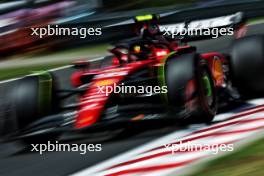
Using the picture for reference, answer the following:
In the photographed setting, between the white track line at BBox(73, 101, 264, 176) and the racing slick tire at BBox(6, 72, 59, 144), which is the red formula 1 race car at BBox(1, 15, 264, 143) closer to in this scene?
the racing slick tire at BBox(6, 72, 59, 144)

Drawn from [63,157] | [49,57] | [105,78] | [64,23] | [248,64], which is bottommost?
[49,57]

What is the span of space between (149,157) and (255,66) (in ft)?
7.09

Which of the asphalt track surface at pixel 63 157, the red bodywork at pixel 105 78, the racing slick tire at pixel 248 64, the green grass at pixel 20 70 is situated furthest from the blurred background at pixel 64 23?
the asphalt track surface at pixel 63 157

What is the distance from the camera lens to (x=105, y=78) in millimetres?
6531

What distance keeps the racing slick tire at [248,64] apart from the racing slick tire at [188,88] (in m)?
0.85

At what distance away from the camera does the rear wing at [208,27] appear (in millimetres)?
7863

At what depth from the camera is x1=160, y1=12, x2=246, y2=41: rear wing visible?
310 inches

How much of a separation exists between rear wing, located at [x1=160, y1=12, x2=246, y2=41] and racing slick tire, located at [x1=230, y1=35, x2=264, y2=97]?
0.69m

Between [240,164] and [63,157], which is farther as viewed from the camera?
[63,157]

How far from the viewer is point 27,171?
5559mm

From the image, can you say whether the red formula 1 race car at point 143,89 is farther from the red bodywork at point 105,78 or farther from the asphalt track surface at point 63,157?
the asphalt track surface at point 63,157

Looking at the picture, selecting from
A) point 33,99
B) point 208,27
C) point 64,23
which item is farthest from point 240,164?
point 64,23

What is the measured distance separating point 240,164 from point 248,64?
228cm

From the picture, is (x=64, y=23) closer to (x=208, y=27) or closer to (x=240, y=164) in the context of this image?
(x=208, y=27)
